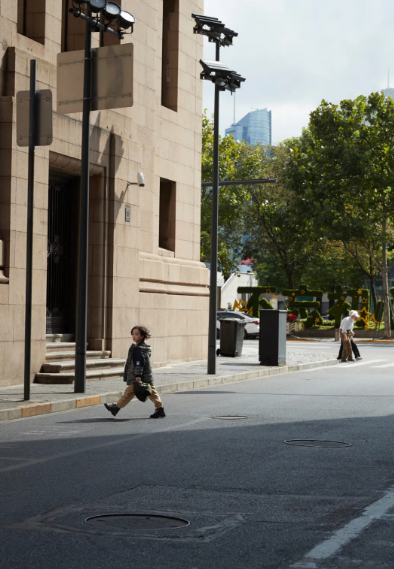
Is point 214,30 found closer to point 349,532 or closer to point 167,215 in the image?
point 167,215

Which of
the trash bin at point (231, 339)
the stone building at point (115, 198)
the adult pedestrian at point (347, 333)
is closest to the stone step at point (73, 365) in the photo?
the stone building at point (115, 198)

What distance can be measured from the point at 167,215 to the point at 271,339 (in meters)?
4.65

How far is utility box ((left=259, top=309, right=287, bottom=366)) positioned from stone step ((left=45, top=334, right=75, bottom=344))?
5.96 m

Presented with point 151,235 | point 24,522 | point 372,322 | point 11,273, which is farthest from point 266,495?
point 372,322

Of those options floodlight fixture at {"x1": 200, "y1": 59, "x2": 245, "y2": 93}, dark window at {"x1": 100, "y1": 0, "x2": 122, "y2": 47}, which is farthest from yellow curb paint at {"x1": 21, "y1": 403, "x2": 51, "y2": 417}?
dark window at {"x1": 100, "y1": 0, "x2": 122, "y2": 47}

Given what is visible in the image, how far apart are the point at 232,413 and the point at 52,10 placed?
9737 mm

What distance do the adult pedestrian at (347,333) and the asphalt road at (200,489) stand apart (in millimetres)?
13260

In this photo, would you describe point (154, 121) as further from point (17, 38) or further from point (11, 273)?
point (11, 273)

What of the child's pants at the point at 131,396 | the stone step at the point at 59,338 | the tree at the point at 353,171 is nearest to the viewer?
the child's pants at the point at 131,396

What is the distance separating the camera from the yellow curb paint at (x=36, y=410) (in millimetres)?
12695

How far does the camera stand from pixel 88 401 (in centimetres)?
1425

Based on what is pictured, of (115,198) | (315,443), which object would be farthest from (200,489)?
(115,198)

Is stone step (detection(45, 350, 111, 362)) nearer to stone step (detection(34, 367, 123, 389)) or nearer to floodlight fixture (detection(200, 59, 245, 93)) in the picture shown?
stone step (detection(34, 367, 123, 389))

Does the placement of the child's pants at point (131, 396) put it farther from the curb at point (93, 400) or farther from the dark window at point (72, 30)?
the dark window at point (72, 30)
